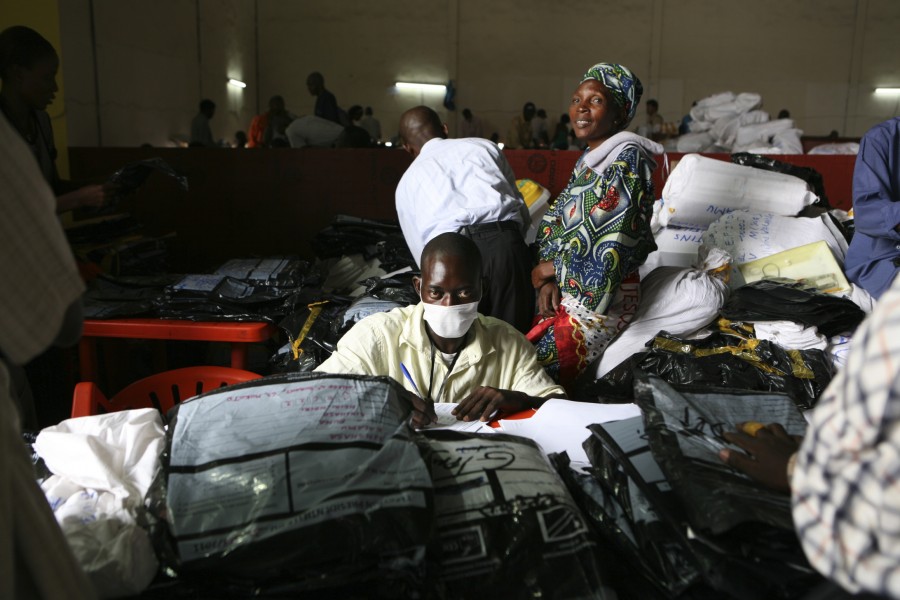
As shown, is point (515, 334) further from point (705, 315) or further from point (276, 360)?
point (276, 360)

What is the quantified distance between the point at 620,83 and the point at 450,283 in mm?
1170

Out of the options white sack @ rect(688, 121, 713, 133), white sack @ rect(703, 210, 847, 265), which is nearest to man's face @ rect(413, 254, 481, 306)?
white sack @ rect(703, 210, 847, 265)

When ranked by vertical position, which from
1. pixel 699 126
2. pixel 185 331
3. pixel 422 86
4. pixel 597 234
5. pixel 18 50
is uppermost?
pixel 422 86

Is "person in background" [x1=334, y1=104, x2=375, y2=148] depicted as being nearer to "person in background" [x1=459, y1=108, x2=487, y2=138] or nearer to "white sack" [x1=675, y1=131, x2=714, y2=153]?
"white sack" [x1=675, y1=131, x2=714, y2=153]

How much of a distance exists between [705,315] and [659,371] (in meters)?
0.33

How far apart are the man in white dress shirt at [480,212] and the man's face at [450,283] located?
901 millimetres

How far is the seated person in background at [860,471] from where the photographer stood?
26.2 inches

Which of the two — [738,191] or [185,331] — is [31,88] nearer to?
[185,331]

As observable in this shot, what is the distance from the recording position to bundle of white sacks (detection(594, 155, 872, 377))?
2.71m

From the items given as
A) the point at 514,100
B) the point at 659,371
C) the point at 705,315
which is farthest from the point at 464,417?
the point at 514,100

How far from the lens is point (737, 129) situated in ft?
23.0

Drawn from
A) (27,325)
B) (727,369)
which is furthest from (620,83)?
(27,325)

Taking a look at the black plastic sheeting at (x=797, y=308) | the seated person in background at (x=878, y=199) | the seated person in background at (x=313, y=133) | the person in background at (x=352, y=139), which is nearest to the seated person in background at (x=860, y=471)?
the black plastic sheeting at (x=797, y=308)

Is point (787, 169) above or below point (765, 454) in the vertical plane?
above
